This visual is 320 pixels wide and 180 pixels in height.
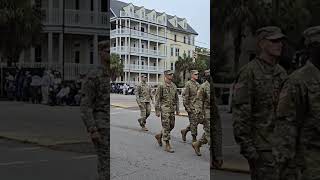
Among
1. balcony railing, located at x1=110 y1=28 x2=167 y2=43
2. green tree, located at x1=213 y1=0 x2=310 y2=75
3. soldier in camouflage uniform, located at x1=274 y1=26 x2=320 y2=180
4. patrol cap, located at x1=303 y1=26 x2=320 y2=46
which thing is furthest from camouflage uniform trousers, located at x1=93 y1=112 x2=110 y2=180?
patrol cap, located at x1=303 y1=26 x2=320 y2=46

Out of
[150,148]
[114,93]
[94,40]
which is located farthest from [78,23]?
[150,148]

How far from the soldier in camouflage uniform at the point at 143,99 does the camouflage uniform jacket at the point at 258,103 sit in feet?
2.29

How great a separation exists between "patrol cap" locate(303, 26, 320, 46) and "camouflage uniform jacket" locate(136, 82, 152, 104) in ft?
3.37

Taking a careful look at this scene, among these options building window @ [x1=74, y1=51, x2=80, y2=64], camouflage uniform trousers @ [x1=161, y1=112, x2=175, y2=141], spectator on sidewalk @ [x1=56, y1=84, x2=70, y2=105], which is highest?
building window @ [x1=74, y1=51, x2=80, y2=64]

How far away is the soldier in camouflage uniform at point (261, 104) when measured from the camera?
8.04 feet

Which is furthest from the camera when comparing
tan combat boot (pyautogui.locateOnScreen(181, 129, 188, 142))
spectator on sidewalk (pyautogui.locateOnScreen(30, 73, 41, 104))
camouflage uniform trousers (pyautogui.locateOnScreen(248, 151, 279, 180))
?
tan combat boot (pyautogui.locateOnScreen(181, 129, 188, 142))

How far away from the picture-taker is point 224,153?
2.71 meters

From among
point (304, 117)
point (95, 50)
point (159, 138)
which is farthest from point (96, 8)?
point (304, 117)

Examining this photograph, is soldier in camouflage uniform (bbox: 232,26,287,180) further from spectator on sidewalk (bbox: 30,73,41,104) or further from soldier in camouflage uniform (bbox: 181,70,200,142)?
spectator on sidewalk (bbox: 30,73,41,104)

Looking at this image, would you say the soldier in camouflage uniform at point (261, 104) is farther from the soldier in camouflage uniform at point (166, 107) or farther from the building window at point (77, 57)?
the building window at point (77, 57)

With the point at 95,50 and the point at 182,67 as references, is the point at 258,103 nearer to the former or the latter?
the point at 182,67

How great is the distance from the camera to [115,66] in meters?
3.07

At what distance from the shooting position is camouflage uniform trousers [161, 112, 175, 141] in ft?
10.7

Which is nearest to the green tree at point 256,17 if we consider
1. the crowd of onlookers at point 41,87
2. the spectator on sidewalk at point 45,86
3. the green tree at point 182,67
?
the green tree at point 182,67
